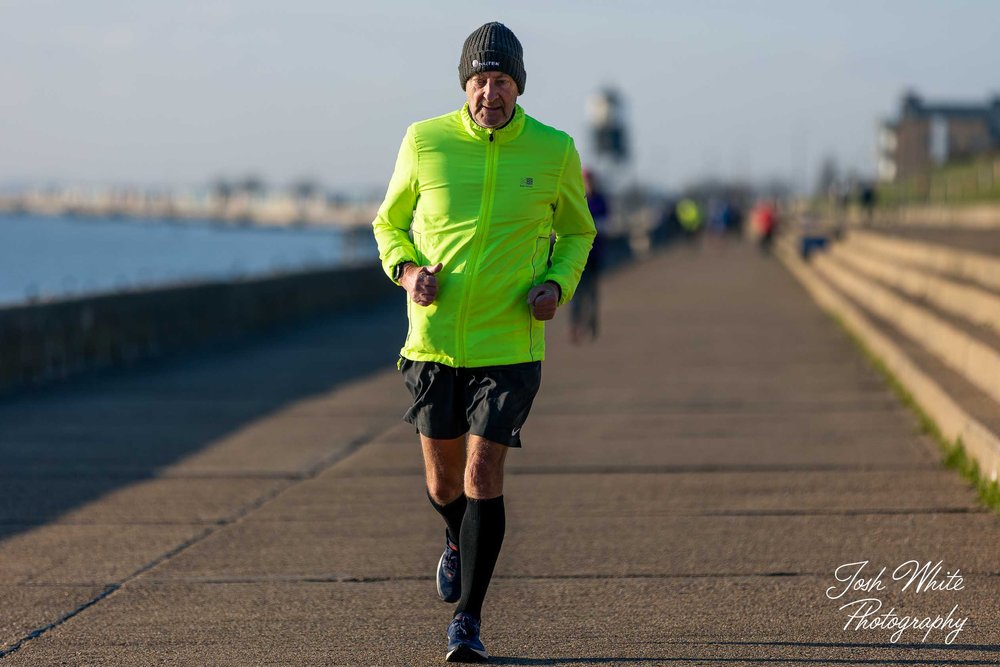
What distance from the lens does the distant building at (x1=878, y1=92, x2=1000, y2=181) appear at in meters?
66.0

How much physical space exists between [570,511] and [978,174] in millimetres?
37615

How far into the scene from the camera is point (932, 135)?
71.2 metres

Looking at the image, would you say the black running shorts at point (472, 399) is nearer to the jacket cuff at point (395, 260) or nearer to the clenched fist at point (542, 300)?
the clenched fist at point (542, 300)

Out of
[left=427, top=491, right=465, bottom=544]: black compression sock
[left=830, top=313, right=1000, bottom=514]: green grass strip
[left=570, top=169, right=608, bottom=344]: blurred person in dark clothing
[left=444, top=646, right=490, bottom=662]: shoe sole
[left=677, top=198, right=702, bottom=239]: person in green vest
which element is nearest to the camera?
[left=444, top=646, right=490, bottom=662]: shoe sole

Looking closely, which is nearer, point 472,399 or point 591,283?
point 472,399

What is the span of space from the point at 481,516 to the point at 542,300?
723 millimetres

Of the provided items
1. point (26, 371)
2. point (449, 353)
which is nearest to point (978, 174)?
point (26, 371)

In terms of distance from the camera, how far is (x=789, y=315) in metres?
22.8

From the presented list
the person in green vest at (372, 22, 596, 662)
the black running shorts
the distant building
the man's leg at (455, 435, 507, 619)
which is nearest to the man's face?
the person in green vest at (372, 22, 596, 662)

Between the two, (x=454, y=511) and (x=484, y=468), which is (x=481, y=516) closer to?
(x=484, y=468)

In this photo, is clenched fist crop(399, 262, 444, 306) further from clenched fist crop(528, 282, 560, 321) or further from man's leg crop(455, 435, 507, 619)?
man's leg crop(455, 435, 507, 619)

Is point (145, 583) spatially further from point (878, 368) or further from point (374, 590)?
point (878, 368)

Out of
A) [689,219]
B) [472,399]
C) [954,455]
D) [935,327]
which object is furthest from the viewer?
[689,219]

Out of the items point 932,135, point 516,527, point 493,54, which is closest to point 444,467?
point 493,54
